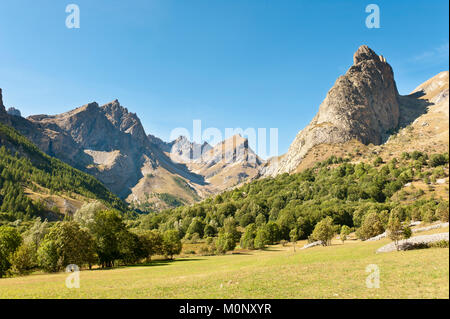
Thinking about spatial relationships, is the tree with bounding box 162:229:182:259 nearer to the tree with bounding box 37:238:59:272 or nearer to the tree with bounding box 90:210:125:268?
the tree with bounding box 90:210:125:268

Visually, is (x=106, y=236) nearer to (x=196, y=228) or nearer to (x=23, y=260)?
(x=23, y=260)

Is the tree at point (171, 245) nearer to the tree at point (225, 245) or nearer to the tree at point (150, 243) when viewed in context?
the tree at point (150, 243)

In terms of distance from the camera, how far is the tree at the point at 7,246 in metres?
66.1

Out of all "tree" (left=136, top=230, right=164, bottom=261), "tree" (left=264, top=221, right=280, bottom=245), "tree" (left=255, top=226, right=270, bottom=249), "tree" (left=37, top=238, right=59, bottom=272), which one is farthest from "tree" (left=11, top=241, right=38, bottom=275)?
"tree" (left=264, top=221, right=280, bottom=245)

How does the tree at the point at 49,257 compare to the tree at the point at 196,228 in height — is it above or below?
above

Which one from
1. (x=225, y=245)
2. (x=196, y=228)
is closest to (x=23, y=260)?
(x=225, y=245)

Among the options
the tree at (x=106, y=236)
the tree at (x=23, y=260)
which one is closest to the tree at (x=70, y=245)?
the tree at (x=106, y=236)

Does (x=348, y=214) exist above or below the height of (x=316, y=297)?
below

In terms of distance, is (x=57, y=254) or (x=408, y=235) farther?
(x=57, y=254)
